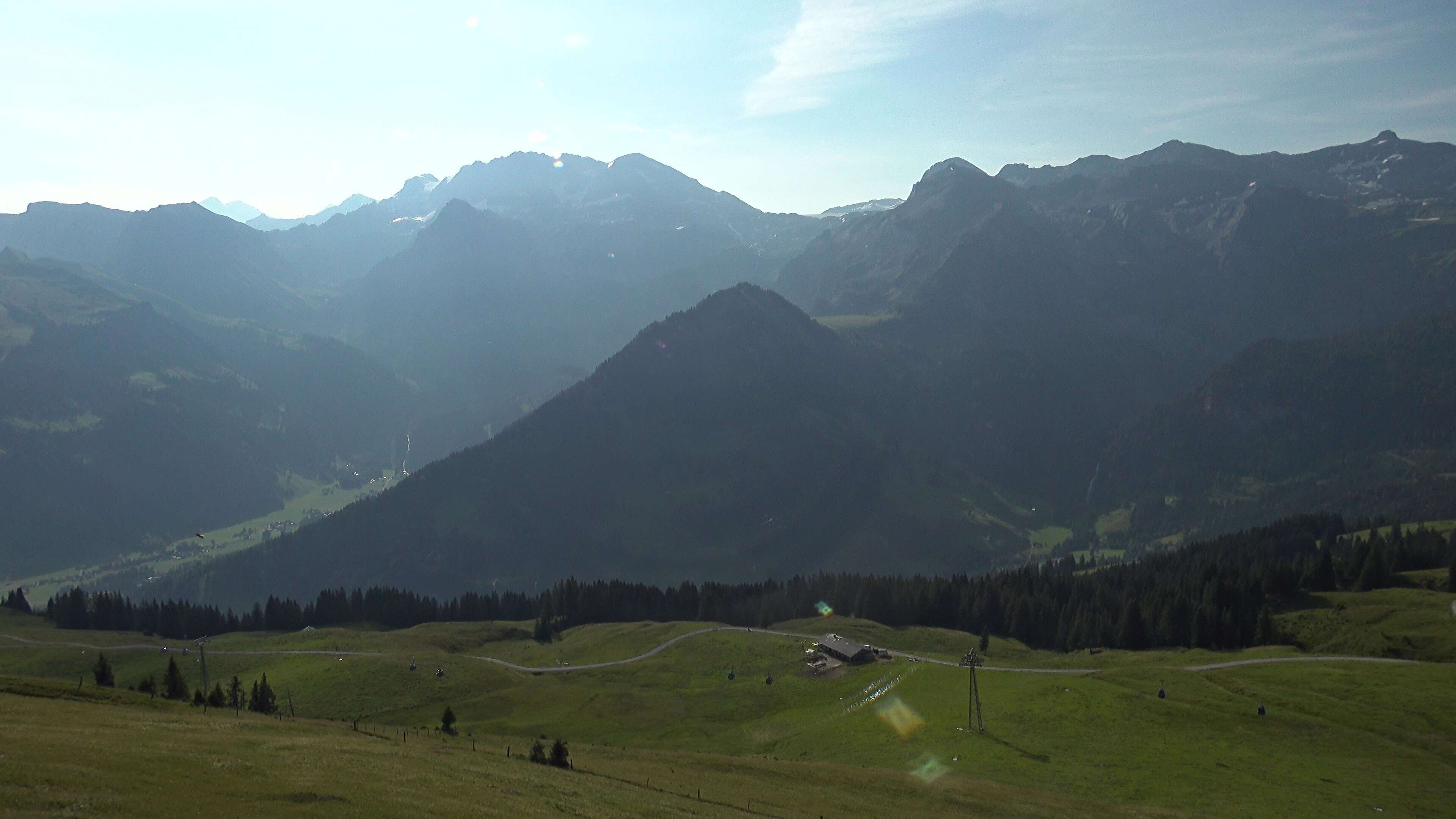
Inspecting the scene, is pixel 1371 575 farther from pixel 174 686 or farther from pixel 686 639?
pixel 174 686

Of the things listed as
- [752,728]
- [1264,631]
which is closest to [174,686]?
[752,728]

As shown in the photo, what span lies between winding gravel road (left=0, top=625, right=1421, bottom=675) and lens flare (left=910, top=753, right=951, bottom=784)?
36.7 meters

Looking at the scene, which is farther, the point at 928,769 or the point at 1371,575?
the point at 1371,575

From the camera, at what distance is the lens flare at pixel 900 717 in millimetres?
101875

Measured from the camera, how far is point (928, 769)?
8881 centimetres

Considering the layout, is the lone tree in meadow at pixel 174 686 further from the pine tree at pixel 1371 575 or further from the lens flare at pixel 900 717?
the pine tree at pixel 1371 575

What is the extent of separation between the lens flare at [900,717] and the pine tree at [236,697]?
69.7 metres

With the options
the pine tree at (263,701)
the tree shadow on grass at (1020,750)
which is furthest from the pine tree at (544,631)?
the tree shadow on grass at (1020,750)

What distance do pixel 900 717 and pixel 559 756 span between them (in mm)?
48202

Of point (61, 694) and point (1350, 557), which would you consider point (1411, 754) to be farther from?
point (61, 694)

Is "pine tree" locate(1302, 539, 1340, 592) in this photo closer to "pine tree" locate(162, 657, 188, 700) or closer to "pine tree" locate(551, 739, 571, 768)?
"pine tree" locate(551, 739, 571, 768)

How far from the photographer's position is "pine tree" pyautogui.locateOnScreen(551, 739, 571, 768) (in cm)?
7431

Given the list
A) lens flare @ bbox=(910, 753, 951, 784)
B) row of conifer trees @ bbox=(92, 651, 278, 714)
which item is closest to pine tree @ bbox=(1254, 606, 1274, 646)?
lens flare @ bbox=(910, 753, 951, 784)

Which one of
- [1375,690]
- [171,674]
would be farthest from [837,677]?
[171,674]
